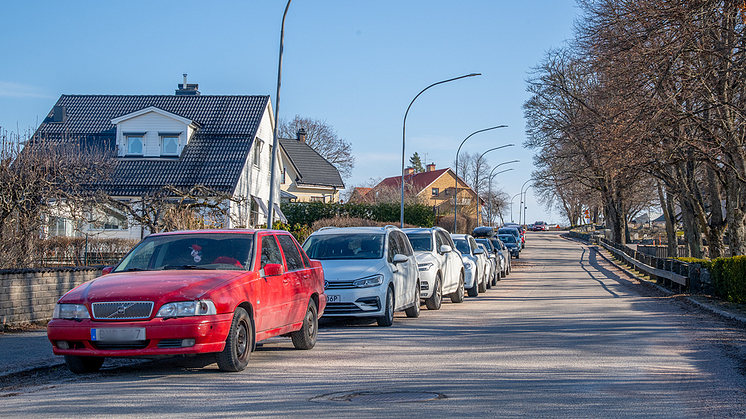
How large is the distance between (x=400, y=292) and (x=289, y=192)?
31532 mm

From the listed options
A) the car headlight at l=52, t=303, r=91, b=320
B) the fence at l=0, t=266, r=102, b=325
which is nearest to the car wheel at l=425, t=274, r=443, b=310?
the fence at l=0, t=266, r=102, b=325

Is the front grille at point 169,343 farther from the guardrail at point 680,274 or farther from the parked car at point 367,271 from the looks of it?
the guardrail at point 680,274

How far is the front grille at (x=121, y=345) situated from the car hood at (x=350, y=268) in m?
5.16

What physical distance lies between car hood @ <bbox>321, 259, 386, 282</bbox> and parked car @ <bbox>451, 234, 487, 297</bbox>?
7817 millimetres

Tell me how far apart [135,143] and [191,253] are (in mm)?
24511

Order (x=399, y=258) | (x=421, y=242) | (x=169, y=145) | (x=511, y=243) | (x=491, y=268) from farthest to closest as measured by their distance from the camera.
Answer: (x=511, y=243), (x=169, y=145), (x=491, y=268), (x=421, y=242), (x=399, y=258)

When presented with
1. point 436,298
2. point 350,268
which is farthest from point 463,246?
point 350,268

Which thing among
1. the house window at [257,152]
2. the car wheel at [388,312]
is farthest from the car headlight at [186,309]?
the house window at [257,152]

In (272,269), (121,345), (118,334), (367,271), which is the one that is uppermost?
(272,269)

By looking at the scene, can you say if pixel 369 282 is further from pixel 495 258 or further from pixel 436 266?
pixel 495 258

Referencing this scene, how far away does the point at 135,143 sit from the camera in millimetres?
31406

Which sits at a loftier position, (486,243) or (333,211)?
(333,211)

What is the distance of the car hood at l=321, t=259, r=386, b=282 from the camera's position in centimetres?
1211

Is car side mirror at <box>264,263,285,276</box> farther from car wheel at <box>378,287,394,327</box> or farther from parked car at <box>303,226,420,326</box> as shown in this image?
car wheel at <box>378,287,394,327</box>
